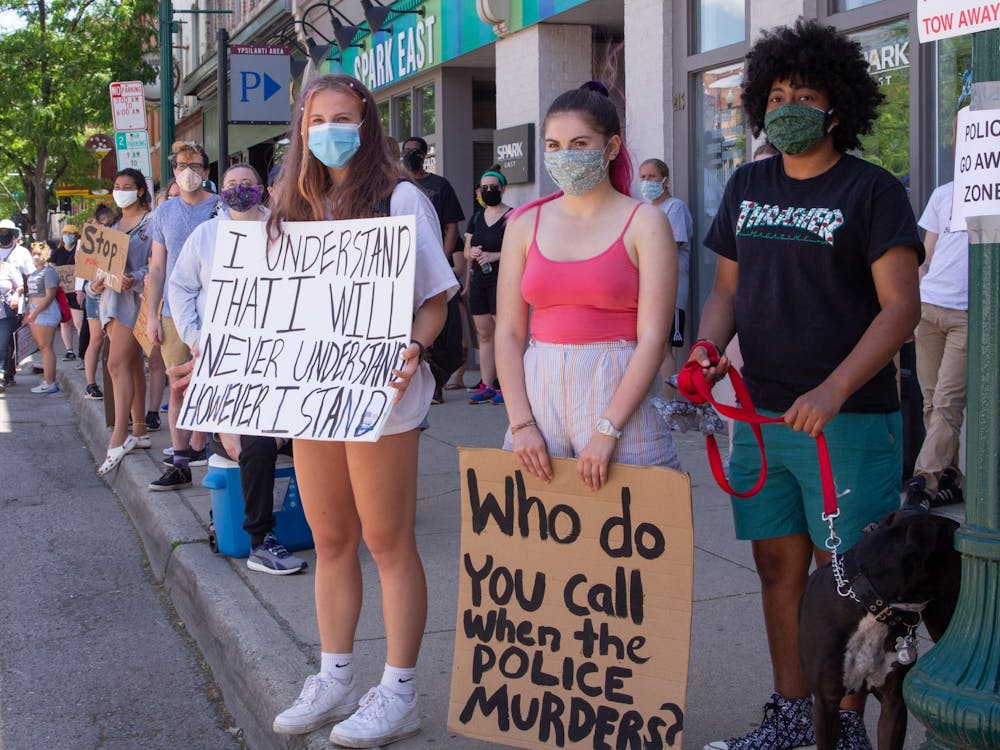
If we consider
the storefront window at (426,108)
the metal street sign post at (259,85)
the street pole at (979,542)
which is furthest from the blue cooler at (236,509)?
the storefront window at (426,108)

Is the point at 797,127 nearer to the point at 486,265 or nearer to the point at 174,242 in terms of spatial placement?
the point at 174,242

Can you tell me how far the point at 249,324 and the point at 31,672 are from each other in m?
2.03

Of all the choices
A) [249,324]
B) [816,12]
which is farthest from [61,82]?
[249,324]

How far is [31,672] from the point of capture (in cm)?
479

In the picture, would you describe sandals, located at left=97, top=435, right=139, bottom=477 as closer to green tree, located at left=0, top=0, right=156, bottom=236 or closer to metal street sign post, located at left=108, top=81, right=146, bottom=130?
metal street sign post, located at left=108, top=81, right=146, bottom=130

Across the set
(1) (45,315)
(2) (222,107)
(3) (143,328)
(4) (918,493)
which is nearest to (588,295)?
(4) (918,493)

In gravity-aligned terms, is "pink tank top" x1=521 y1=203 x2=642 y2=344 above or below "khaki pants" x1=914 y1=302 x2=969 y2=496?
above

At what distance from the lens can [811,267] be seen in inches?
121

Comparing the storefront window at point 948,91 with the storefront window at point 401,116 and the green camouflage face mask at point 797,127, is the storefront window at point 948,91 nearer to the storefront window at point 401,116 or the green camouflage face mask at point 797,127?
the green camouflage face mask at point 797,127

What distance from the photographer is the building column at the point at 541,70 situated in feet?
35.2

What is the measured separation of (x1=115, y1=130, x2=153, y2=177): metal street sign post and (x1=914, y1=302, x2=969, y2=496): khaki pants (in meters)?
10.1

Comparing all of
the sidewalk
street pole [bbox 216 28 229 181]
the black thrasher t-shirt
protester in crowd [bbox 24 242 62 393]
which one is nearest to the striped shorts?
the black thrasher t-shirt

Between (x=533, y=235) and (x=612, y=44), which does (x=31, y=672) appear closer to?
(x=533, y=235)

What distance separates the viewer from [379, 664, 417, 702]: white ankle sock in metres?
3.58
